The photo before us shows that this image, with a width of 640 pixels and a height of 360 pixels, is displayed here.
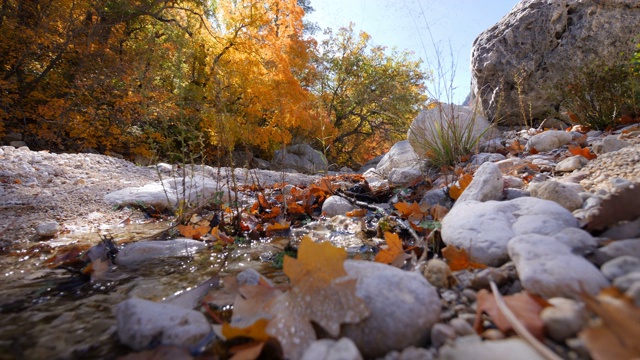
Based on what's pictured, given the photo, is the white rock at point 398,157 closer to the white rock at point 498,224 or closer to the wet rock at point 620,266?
the white rock at point 498,224

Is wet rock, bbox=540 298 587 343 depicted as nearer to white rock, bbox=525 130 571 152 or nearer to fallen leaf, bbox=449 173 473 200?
fallen leaf, bbox=449 173 473 200

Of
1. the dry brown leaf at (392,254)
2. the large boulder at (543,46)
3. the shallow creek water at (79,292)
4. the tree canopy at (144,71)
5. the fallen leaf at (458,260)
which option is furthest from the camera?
the tree canopy at (144,71)

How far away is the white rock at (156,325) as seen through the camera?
833mm

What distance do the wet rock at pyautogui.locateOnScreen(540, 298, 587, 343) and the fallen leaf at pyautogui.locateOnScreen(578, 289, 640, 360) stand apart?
7 cm

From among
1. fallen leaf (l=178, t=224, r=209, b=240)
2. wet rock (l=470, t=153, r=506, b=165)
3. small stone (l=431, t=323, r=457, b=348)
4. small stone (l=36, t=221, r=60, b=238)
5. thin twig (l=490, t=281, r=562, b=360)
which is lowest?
small stone (l=431, t=323, r=457, b=348)

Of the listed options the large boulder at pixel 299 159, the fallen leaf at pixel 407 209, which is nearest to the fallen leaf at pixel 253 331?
the fallen leaf at pixel 407 209

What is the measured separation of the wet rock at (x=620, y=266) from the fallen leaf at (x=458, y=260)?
0.36m

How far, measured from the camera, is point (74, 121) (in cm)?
729

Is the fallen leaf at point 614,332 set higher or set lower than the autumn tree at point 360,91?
lower

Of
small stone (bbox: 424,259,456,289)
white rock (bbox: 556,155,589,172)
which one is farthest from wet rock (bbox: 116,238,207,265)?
white rock (bbox: 556,155,589,172)

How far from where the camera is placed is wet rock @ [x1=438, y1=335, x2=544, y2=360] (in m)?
0.61

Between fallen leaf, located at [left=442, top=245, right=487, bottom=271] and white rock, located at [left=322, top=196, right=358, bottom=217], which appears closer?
fallen leaf, located at [left=442, top=245, right=487, bottom=271]

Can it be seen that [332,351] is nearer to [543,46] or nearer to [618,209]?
[618,209]

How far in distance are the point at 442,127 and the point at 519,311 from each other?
9.59 ft
